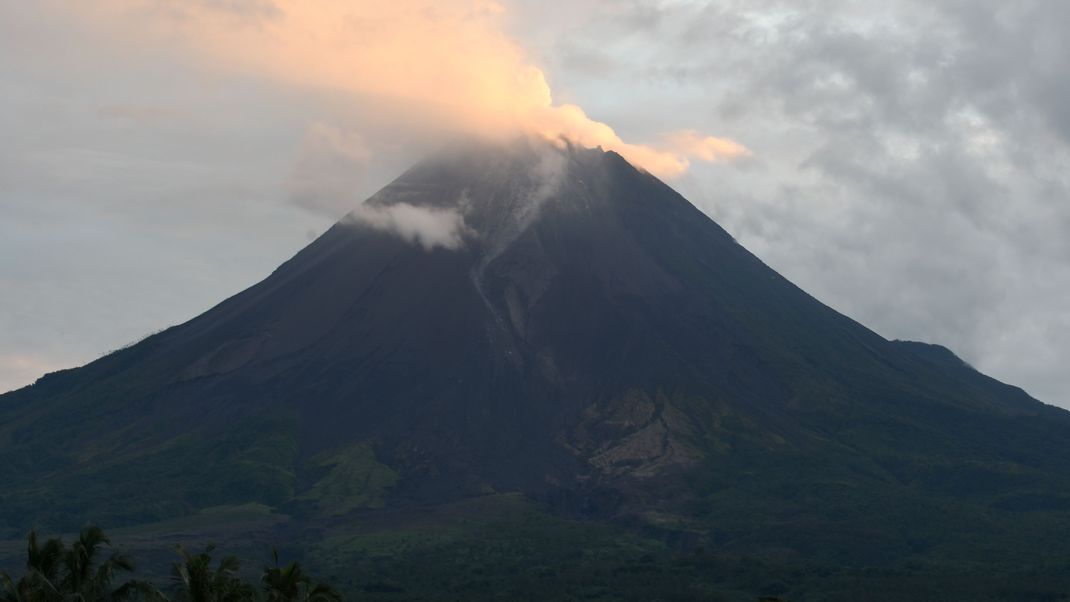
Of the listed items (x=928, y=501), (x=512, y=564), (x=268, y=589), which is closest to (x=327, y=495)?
(x=512, y=564)

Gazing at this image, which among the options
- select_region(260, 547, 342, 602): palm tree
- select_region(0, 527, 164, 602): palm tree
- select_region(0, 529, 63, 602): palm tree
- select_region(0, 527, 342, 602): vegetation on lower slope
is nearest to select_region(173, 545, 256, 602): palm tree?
select_region(0, 527, 342, 602): vegetation on lower slope

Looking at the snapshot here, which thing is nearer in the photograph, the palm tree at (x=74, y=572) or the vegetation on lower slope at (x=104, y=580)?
the vegetation on lower slope at (x=104, y=580)

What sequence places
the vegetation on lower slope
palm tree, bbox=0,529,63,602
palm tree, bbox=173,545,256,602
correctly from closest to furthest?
palm tree, bbox=0,529,63,602 → the vegetation on lower slope → palm tree, bbox=173,545,256,602

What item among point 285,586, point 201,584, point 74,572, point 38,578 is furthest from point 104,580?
point 285,586

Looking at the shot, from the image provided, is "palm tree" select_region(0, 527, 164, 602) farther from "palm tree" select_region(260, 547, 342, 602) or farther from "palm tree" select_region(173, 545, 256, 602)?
"palm tree" select_region(260, 547, 342, 602)

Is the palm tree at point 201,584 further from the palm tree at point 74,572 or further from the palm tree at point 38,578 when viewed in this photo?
the palm tree at point 38,578

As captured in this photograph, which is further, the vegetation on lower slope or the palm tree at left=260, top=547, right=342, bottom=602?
the palm tree at left=260, top=547, right=342, bottom=602

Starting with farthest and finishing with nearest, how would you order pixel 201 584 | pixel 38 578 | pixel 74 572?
pixel 74 572
pixel 201 584
pixel 38 578

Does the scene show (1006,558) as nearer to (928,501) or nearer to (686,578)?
(928,501)

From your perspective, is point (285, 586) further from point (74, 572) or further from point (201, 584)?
point (74, 572)

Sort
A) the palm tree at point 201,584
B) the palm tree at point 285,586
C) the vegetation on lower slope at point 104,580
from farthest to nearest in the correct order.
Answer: the palm tree at point 285,586, the palm tree at point 201,584, the vegetation on lower slope at point 104,580

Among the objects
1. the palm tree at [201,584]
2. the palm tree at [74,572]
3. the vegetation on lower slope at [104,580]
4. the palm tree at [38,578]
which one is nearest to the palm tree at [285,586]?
the vegetation on lower slope at [104,580]
